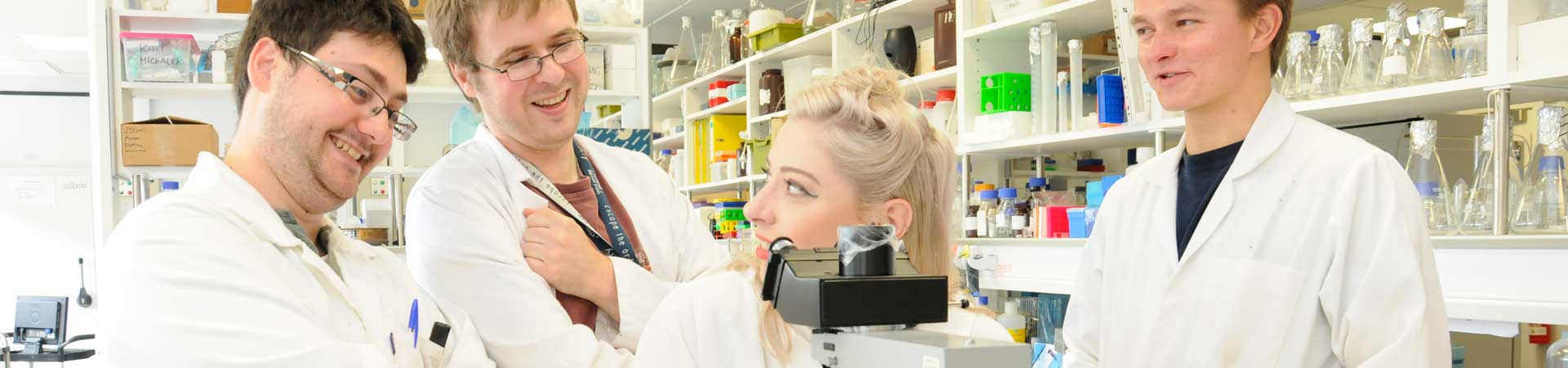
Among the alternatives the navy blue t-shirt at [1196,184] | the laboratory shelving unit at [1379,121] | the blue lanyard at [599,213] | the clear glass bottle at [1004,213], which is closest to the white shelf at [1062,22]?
the laboratory shelving unit at [1379,121]

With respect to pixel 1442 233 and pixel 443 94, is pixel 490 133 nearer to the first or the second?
pixel 1442 233

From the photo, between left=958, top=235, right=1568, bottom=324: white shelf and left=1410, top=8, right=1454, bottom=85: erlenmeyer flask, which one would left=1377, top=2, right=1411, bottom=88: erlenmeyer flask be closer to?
left=1410, top=8, right=1454, bottom=85: erlenmeyer flask

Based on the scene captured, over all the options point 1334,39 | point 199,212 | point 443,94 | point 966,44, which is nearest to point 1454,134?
point 1334,39

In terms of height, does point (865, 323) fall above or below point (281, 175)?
below

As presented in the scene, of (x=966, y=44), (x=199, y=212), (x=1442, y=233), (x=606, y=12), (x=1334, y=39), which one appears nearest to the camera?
(x=199, y=212)

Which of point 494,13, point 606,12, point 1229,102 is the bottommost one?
point 1229,102

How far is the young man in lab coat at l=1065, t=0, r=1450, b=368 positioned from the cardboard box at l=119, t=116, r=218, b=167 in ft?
9.09

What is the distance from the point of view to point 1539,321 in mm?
1966

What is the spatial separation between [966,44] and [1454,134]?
1453mm

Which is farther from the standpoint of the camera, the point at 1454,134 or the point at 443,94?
the point at 443,94

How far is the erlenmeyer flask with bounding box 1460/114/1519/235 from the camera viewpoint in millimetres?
2129

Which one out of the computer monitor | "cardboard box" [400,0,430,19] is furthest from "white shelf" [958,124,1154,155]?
the computer monitor

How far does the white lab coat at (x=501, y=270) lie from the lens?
4.82 feet

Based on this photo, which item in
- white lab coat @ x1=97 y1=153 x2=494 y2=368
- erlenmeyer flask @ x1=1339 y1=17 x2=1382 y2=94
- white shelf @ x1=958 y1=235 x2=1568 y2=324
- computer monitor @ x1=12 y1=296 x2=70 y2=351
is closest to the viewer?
white lab coat @ x1=97 y1=153 x2=494 y2=368
